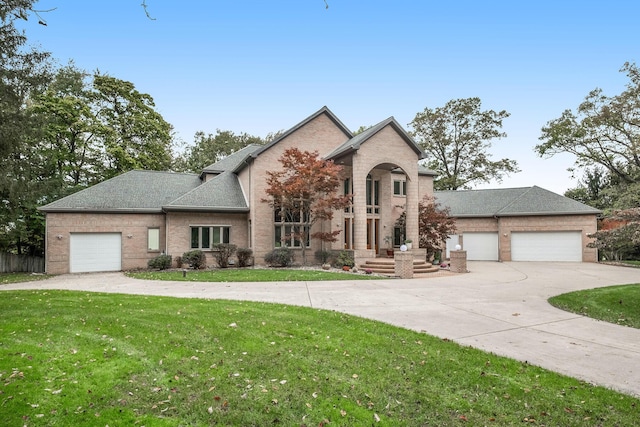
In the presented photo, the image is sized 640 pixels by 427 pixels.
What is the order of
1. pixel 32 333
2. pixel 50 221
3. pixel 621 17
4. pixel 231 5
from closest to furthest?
1. pixel 231 5
2. pixel 32 333
3. pixel 621 17
4. pixel 50 221

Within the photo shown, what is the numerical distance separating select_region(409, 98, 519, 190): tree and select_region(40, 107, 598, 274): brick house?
15.7 m

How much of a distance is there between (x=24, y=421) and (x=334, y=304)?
6.82 m

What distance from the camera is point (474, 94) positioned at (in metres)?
36.6

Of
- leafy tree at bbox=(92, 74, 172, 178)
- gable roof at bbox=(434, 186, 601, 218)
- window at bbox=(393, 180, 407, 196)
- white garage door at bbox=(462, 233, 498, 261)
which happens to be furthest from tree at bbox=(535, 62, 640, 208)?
leafy tree at bbox=(92, 74, 172, 178)

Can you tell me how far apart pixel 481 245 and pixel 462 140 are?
1519 centimetres

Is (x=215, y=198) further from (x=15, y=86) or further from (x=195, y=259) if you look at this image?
(x=15, y=86)

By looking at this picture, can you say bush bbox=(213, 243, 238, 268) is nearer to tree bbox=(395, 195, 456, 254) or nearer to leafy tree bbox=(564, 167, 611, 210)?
tree bbox=(395, 195, 456, 254)

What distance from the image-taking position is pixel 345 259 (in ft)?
61.7

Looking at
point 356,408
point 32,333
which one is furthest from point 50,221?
point 356,408

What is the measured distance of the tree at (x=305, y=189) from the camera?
60.3ft

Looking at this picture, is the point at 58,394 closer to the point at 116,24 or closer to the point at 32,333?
the point at 32,333

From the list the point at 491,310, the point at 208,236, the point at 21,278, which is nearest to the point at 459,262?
the point at 491,310

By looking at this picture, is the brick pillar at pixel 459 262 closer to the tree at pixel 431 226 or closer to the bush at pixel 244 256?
the tree at pixel 431 226

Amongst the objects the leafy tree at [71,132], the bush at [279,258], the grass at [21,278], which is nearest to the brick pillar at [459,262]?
the bush at [279,258]
